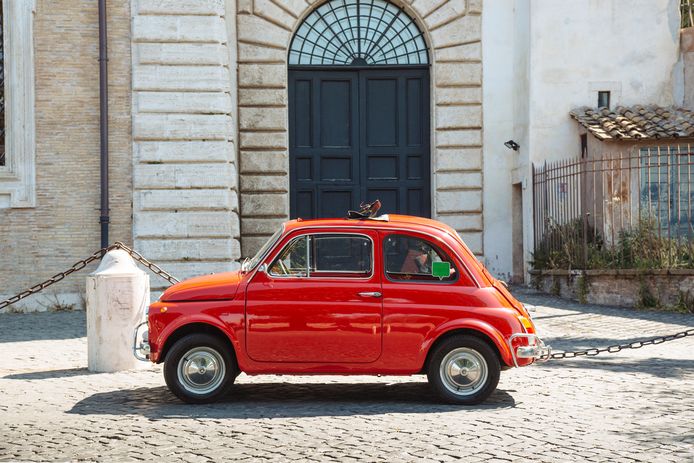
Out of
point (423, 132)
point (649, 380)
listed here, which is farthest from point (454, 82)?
point (649, 380)

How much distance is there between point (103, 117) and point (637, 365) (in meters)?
9.32

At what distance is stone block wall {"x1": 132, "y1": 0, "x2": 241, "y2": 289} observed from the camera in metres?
16.5

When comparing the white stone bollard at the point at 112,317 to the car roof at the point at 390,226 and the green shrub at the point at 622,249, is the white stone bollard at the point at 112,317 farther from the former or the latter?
the green shrub at the point at 622,249

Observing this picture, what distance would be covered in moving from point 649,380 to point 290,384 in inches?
126

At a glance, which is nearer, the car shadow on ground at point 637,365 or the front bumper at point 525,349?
the front bumper at point 525,349

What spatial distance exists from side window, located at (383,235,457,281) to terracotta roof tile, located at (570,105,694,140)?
11029 mm

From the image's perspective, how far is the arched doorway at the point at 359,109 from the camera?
21.5 metres

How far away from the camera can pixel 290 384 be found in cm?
952

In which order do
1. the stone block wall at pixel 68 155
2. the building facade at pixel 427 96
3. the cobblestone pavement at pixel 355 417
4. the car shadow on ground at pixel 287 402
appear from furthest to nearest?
the building facade at pixel 427 96 < the stone block wall at pixel 68 155 < the car shadow on ground at pixel 287 402 < the cobblestone pavement at pixel 355 417

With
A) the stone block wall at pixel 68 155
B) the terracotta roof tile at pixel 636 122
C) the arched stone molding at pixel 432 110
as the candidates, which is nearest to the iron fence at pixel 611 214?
the terracotta roof tile at pixel 636 122

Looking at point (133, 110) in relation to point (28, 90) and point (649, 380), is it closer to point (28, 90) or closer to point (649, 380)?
point (28, 90)

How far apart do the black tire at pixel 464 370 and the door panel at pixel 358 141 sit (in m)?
13.1

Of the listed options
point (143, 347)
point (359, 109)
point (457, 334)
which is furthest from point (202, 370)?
point (359, 109)

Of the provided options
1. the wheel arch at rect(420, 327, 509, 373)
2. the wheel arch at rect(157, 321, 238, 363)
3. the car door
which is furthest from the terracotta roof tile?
the wheel arch at rect(157, 321, 238, 363)
